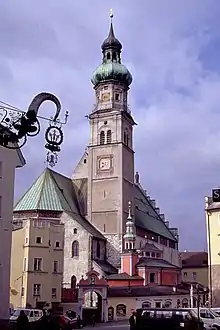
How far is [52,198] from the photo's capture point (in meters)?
75.5

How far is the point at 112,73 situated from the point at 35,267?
3886cm

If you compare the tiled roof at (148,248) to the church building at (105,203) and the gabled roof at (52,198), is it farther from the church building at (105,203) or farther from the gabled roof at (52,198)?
the gabled roof at (52,198)

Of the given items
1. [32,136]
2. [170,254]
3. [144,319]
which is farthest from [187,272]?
[32,136]

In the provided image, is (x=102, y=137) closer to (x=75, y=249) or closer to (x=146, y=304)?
(x=75, y=249)

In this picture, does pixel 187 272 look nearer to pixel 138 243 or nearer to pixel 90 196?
pixel 138 243

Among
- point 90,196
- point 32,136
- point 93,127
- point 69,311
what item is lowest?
point 69,311

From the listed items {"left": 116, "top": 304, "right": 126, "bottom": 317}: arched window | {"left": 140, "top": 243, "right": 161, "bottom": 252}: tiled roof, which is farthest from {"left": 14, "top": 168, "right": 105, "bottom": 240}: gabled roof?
{"left": 116, "top": 304, "right": 126, "bottom": 317}: arched window

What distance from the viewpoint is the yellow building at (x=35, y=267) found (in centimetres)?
5309

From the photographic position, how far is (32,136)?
52.9 ft

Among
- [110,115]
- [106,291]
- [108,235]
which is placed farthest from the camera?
[110,115]

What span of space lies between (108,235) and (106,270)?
6.03 metres

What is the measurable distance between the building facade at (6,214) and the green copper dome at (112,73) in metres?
47.1

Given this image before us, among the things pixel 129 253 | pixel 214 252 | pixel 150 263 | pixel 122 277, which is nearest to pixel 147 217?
pixel 150 263

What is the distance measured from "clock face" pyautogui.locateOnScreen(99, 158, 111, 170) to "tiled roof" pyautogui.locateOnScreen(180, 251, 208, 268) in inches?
1485
